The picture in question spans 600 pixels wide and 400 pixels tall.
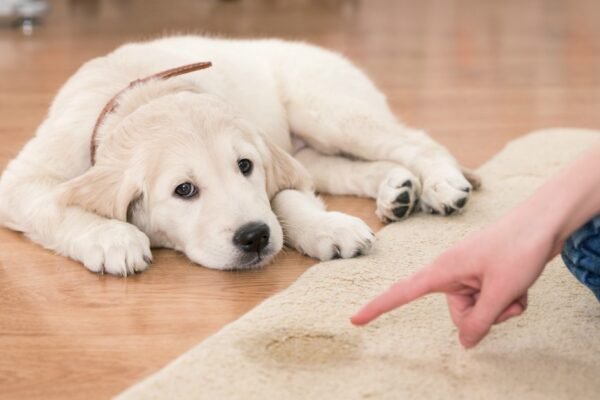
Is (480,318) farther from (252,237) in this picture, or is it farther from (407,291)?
(252,237)

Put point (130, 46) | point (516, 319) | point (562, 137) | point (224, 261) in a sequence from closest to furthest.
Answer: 1. point (516, 319)
2. point (224, 261)
3. point (130, 46)
4. point (562, 137)

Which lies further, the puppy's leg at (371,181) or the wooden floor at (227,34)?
the puppy's leg at (371,181)

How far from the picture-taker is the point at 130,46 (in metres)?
2.63

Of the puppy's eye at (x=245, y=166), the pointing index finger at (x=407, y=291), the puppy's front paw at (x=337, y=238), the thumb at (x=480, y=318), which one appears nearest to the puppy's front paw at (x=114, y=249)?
the puppy's eye at (x=245, y=166)

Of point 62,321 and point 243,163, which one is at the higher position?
point 243,163

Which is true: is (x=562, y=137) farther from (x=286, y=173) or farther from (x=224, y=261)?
(x=224, y=261)

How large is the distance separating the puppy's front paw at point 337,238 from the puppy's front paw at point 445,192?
32cm

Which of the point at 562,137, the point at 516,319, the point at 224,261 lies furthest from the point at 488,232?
the point at 562,137

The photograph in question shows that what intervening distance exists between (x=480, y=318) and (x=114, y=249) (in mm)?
953

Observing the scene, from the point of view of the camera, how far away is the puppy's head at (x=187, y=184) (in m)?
2.04

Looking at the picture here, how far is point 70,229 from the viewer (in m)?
2.15

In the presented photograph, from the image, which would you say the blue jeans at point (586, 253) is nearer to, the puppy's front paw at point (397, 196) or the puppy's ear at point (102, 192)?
the puppy's front paw at point (397, 196)

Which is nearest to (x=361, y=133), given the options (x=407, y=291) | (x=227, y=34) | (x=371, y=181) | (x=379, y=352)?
(x=371, y=181)

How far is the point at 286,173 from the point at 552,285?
74cm
